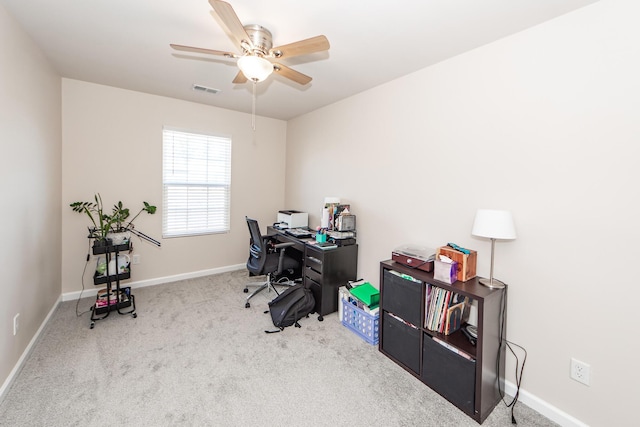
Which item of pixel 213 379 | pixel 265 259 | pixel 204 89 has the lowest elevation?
pixel 213 379

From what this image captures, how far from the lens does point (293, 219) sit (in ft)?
12.5

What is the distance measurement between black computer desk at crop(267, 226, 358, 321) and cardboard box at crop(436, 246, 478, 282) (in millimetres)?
1155

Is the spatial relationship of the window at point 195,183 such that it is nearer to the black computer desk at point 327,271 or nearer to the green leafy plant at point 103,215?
the green leafy plant at point 103,215

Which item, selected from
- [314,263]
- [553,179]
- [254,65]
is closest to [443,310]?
[553,179]

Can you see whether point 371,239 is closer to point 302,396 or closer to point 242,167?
point 302,396

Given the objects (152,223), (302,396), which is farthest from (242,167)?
(302,396)

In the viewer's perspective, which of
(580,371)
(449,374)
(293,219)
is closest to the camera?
(580,371)

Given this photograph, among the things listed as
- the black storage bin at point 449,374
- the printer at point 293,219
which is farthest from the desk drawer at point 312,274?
the black storage bin at point 449,374

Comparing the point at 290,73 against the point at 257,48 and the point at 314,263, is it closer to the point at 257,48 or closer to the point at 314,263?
the point at 257,48

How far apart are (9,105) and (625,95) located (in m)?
3.77

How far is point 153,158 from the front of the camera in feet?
11.6

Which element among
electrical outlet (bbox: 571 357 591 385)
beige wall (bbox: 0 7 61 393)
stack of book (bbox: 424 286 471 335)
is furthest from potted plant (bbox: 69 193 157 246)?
electrical outlet (bbox: 571 357 591 385)

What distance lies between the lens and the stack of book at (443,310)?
6.25 feet

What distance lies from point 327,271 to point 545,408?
189 cm
